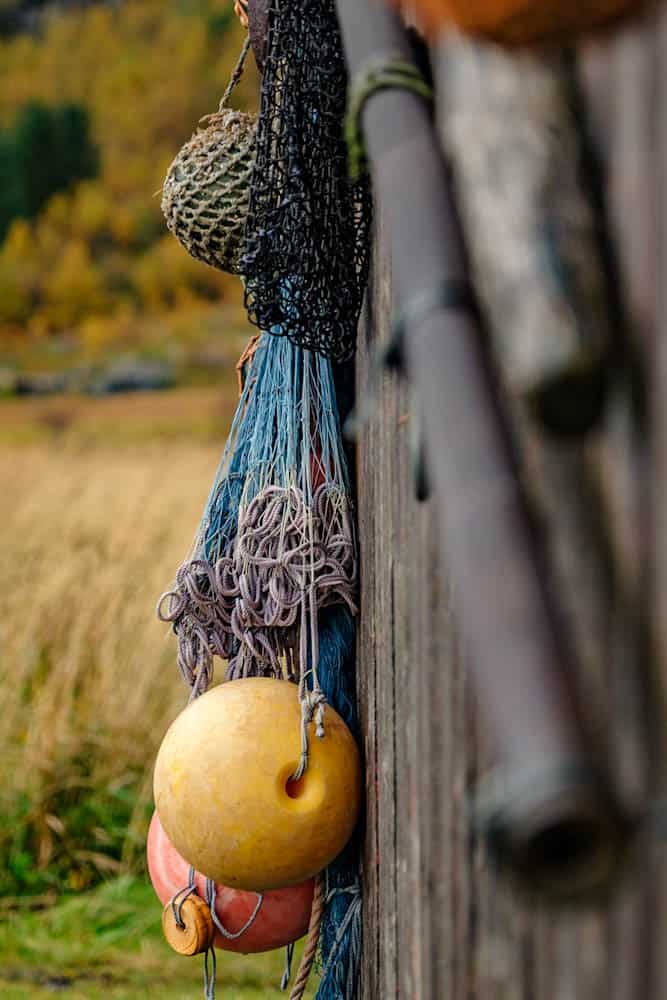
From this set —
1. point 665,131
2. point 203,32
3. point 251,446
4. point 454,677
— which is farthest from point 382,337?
point 203,32

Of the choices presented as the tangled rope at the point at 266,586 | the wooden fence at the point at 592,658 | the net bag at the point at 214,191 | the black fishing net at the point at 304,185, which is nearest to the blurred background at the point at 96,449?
the tangled rope at the point at 266,586

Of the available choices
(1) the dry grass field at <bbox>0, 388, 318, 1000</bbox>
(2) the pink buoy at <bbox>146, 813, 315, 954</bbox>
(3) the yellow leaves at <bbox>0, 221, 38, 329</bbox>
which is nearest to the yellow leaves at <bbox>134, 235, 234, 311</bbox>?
(3) the yellow leaves at <bbox>0, 221, 38, 329</bbox>

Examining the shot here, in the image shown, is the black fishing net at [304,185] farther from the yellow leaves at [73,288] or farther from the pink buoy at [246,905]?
the yellow leaves at [73,288]

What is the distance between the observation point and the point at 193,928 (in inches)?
92.7

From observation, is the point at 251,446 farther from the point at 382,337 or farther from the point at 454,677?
the point at 454,677

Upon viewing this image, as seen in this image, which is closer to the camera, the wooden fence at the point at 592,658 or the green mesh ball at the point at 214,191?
the wooden fence at the point at 592,658

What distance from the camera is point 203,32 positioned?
13.8 metres

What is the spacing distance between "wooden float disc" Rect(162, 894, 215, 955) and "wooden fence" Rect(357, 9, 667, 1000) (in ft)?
2.47

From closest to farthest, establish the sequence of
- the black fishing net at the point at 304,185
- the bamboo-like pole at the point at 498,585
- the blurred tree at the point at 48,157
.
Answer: the bamboo-like pole at the point at 498,585 → the black fishing net at the point at 304,185 → the blurred tree at the point at 48,157

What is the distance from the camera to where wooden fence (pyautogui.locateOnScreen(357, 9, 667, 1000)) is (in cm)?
80

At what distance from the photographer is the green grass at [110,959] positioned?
156 inches

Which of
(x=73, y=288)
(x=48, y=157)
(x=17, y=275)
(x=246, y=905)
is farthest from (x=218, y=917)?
(x=48, y=157)

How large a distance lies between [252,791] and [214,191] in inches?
44.5

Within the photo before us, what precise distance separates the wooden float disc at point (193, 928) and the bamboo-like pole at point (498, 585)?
1.65 meters
